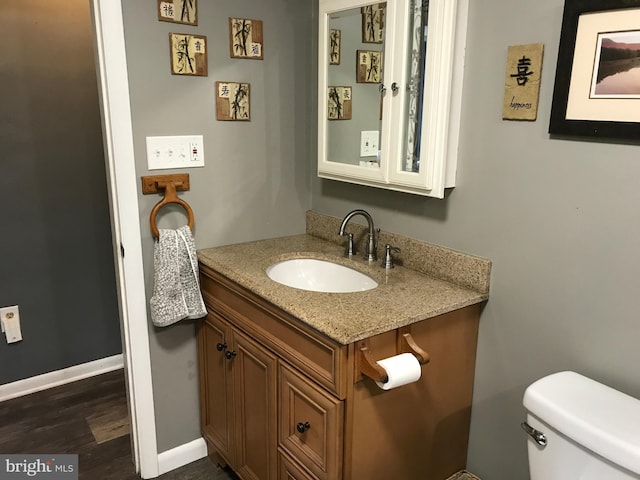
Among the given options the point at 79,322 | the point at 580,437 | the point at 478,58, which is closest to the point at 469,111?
the point at 478,58

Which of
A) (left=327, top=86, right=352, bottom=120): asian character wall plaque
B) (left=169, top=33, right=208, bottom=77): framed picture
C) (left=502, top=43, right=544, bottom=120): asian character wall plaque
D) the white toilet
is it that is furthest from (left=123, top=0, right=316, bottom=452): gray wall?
the white toilet

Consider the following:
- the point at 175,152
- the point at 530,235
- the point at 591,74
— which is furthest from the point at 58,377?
the point at 591,74

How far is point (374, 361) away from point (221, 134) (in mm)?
1073

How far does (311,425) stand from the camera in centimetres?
142

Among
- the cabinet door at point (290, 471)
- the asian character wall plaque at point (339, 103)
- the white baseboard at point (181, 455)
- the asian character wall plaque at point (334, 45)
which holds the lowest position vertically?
the white baseboard at point (181, 455)

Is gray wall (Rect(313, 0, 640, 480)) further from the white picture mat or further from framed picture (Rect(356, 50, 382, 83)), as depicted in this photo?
framed picture (Rect(356, 50, 382, 83))

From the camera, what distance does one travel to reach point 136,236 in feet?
5.93

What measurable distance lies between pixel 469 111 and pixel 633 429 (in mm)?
921

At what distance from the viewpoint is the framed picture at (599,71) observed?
3.74 ft

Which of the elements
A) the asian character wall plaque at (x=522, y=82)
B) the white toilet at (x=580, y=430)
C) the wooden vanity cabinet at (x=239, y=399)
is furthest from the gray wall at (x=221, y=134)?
the white toilet at (x=580, y=430)

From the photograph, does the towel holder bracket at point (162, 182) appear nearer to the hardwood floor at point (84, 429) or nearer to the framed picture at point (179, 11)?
the framed picture at point (179, 11)

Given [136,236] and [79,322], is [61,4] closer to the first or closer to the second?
[136,236]

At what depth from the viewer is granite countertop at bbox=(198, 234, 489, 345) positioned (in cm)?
132

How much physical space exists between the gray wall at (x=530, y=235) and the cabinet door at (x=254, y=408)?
65cm
